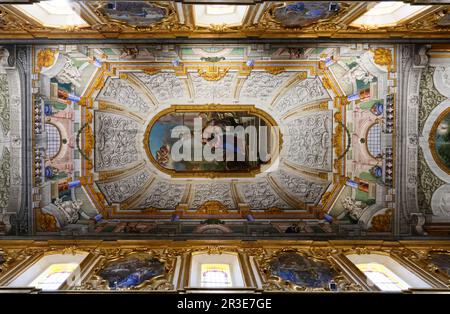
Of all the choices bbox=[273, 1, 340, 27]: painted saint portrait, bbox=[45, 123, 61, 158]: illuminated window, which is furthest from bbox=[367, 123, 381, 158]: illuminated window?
bbox=[45, 123, 61, 158]: illuminated window

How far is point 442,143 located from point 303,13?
6804 mm

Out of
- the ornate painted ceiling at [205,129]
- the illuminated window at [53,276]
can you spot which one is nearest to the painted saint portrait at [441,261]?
the ornate painted ceiling at [205,129]

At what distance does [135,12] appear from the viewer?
9.92 metres

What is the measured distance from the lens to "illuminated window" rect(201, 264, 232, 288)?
32.1 ft

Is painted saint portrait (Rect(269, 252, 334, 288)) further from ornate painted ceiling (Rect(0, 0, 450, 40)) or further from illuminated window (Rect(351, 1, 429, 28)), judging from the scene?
illuminated window (Rect(351, 1, 429, 28))

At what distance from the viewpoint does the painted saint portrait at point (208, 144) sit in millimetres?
12758

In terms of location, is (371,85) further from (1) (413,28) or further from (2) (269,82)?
(2) (269,82)

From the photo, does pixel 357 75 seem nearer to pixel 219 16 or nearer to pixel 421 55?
pixel 421 55

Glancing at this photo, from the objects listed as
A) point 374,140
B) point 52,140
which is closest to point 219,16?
point 374,140

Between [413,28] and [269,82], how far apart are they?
467cm

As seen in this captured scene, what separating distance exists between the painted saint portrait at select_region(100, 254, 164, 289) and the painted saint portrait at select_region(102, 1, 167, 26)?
713 centimetres

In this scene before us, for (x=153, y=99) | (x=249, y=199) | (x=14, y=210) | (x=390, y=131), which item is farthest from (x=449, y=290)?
(x=14, y=210)

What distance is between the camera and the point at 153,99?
12.5 m

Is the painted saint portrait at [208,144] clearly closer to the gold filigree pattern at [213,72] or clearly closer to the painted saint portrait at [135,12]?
the gold filigree pattern at [213,72]
